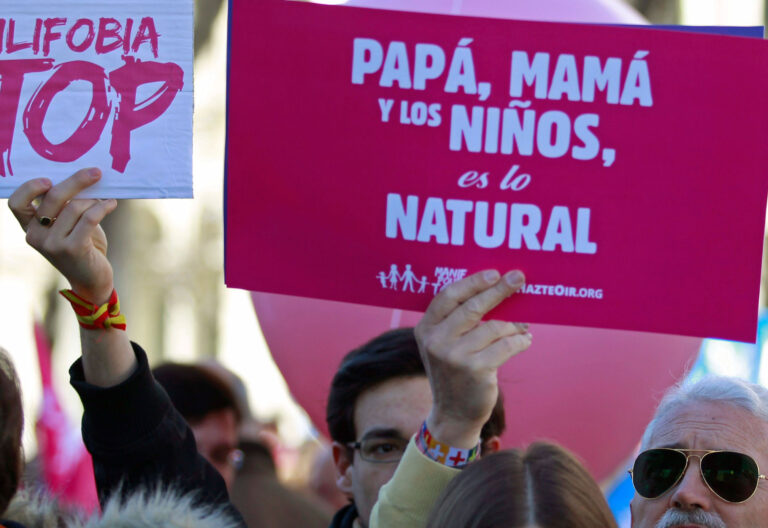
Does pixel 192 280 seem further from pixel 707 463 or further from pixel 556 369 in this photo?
pixel 707 463

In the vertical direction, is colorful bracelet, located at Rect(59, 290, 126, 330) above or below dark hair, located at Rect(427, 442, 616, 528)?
above

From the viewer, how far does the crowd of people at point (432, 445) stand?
7.40 ft

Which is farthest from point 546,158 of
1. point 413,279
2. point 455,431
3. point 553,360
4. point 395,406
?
point 553,360

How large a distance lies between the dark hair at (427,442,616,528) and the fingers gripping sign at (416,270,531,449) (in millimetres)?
93

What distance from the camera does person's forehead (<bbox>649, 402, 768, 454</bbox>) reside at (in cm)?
247

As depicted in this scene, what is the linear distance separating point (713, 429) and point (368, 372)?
2.77ft

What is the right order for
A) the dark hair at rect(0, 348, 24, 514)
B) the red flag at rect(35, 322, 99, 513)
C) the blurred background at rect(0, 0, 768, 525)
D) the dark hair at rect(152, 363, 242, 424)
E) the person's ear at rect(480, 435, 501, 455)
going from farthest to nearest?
1. the blurred background at rect(0, 0, 768, 525)
2. the red flag at rect(35, 322, 99, 513)
3. the dark hair at rect(152, 363, 242, 424)
4. the person's ear at rect(480, 435, 501, 455)
5. the dark hair at rect(0, 348, 24, 514)

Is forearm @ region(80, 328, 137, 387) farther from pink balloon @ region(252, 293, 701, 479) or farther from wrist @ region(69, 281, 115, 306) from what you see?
pink balloon @ region(252, 293, 701, 479)

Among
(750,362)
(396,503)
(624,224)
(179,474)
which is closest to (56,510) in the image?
(179,474)

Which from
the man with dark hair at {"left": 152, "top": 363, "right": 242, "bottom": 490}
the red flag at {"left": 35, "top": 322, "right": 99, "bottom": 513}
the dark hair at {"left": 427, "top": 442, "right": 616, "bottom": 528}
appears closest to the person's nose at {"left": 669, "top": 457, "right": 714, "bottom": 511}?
the dark hair at {"left": 427, "top": 442, "right": 616, "bottom": 528}

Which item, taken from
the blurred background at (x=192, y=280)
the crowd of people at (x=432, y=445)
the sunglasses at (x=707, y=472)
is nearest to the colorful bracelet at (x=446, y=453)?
the crowd of people at (x=432, y=445)

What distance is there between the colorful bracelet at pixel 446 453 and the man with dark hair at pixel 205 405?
62.8 inches

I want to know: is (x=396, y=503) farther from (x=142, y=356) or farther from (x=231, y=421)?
(x=231, y=421)

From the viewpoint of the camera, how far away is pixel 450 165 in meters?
2.41
